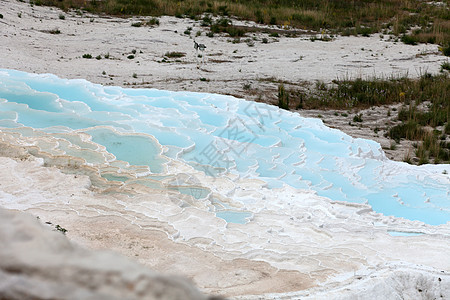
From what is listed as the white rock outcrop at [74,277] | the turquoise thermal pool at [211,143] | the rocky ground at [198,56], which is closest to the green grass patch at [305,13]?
the rocky ground at [198,56]

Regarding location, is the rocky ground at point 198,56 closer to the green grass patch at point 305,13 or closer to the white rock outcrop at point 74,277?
the green grass patch at point 305,13

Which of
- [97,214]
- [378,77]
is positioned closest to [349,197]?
[97,214]

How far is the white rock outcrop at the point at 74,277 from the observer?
866 mm

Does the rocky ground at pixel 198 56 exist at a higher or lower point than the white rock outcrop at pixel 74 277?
lower

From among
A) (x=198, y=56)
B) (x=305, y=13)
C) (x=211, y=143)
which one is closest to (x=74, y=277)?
(x=211, y=143)

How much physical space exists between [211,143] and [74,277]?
247 inches

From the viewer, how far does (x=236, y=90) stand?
36.6 feet

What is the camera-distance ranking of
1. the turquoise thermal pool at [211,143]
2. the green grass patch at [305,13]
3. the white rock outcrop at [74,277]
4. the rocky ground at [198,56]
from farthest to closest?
the green grass patch at [305,13], the rocky ground at [198,56], the turquoise thermal pool at [211,143], the white rock outcrop at [74,277]

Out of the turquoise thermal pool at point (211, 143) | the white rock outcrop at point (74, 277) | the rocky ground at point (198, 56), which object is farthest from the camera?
the rocky ground at point (198, 56)

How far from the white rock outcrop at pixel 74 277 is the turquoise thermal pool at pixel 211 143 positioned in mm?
4127

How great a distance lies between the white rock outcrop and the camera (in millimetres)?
866

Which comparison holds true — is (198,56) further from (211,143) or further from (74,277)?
(74,277)

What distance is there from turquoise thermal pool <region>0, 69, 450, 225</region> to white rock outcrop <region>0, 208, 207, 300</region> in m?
4.13

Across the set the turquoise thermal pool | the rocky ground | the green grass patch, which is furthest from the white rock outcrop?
the green grass patch
